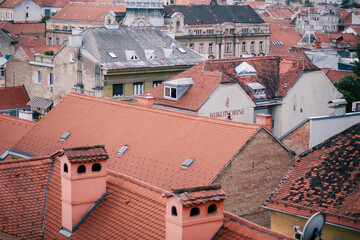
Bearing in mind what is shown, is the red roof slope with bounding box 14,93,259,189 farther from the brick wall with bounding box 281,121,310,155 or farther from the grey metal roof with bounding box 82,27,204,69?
the grey metal roof with bounding box 82,27,204,69

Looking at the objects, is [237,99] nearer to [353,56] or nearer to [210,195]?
[210,195]

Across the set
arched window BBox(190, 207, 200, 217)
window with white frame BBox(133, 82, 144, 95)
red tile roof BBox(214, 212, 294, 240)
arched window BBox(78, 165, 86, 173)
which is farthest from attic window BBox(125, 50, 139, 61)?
arched window BBox(190, 207, 200, 217)

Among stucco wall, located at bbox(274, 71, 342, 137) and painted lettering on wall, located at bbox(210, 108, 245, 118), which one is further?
stucco wall, located at bbox(274, 71, 342, 137)

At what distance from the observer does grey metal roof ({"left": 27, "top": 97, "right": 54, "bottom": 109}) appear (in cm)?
5938

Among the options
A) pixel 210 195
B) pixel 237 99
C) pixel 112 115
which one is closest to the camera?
pixel 210 195

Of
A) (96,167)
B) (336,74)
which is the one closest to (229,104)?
(96,167)

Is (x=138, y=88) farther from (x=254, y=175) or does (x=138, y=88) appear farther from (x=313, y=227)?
(x=313, y=227)

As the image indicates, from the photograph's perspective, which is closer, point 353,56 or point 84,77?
point 84,77

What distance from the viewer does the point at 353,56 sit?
9575 cm

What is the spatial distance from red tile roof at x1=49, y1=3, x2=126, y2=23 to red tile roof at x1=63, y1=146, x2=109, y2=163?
10063 centimetres

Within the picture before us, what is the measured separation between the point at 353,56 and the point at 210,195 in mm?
83379

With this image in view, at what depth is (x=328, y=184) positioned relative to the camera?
2286 cm

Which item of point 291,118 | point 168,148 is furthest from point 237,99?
point 168,148

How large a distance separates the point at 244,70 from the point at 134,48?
13.9 meters
